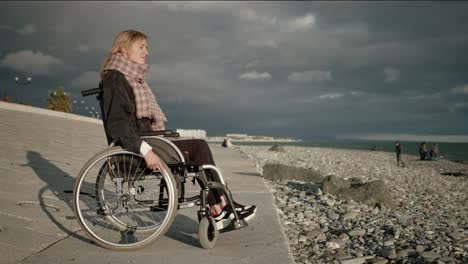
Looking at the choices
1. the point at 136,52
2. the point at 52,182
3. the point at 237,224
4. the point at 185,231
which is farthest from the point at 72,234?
the point at 52,182

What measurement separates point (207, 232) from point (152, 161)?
2.20 ft

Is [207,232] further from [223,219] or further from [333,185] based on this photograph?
[333,185]

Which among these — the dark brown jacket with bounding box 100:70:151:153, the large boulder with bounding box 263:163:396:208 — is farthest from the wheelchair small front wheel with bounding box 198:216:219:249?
the large boulder with bounding box 263:163:396:208

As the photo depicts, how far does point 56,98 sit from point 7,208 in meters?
48.6

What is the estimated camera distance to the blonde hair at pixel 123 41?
9.39 feet

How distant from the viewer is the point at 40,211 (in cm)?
357

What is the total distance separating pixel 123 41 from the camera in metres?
2.87

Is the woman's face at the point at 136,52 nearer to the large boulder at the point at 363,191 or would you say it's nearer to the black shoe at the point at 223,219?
the black shoe at the point at 223,219

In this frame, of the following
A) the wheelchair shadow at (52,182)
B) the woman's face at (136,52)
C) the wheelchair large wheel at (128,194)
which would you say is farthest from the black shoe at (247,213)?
the woman's face at (136,52)

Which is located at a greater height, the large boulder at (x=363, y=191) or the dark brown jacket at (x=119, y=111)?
the dark brown jacket at (x=119, y=111)

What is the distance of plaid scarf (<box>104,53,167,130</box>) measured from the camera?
2.76 m

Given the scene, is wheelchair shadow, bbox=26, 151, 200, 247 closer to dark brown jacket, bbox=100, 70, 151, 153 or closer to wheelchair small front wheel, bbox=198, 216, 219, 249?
wheelchair small front wheel, bbox=198, 216, 219, 249

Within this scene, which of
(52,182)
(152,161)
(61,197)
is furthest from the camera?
(52,182)

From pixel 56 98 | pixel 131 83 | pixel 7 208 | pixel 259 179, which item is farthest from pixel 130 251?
pixel 56 98
